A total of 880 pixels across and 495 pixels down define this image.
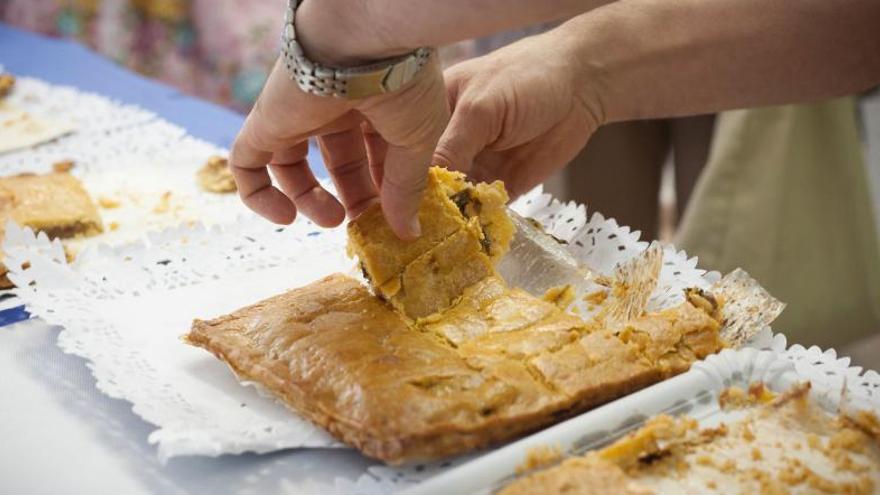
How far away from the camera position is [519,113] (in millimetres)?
1815

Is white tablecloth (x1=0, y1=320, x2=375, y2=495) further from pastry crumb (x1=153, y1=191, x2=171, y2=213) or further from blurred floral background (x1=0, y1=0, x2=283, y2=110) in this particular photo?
blurred floral background (x1=0, y1=0, x2=283, y2=110)

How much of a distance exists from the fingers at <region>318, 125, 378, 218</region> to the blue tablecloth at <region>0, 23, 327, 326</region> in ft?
Answer: 1.87

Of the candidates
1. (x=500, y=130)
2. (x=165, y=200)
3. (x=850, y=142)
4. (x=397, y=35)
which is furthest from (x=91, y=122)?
(x=850, y=142)

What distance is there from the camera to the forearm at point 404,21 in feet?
3.76

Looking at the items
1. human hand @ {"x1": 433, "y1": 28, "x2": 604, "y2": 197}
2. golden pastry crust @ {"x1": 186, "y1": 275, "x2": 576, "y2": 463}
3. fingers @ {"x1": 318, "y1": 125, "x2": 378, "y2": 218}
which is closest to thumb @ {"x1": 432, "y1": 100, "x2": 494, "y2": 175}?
human hand @ {"x1": 433, "y1": 28, "x2": 604, "y2": 197}

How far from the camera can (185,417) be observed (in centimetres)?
129

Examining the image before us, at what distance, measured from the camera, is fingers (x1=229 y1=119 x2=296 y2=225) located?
1.51 metres

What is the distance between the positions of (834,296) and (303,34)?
2.37 m

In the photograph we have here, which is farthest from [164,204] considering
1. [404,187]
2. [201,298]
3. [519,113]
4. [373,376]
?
[373,376]

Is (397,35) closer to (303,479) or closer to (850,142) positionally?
(303,479)

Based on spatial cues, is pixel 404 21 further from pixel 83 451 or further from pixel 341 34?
pixel 83 451

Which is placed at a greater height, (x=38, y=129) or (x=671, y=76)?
(x=671, y=76)

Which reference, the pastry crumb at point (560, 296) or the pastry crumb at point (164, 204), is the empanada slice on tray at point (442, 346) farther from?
the pastry crumb at point (164, 204)

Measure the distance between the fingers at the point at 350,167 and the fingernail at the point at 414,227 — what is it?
0.73 ft
